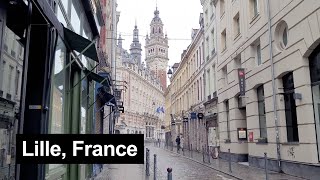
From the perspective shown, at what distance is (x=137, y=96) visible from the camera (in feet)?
341

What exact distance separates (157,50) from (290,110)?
12587 cm

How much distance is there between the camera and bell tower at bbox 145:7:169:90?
139750 mm

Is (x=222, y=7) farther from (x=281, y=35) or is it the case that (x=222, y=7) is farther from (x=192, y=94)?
(x=192, y=94)

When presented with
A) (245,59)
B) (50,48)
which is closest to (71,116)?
(50,48)

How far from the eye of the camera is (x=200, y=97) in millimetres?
36188

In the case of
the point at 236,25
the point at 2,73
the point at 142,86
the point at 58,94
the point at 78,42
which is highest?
the point at 142,86

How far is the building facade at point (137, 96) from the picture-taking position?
302 feet

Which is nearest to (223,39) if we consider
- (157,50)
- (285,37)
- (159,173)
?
(285,37)

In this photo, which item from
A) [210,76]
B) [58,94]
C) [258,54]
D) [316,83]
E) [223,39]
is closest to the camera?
[58,94]

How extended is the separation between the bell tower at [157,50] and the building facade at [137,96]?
549 centimetres

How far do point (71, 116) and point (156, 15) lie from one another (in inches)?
5562

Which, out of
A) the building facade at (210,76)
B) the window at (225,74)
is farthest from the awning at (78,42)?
the building facade at (210,76)

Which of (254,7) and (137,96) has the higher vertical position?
(137,96)

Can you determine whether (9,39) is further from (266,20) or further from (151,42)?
(151,42)
